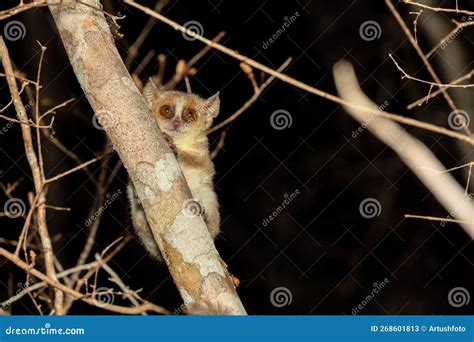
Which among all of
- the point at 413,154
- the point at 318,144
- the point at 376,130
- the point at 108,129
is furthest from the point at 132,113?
the point at 318,144

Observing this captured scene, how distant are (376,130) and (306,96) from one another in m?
4.11

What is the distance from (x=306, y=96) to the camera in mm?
8750

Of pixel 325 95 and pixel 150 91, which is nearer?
pixel 325 95
